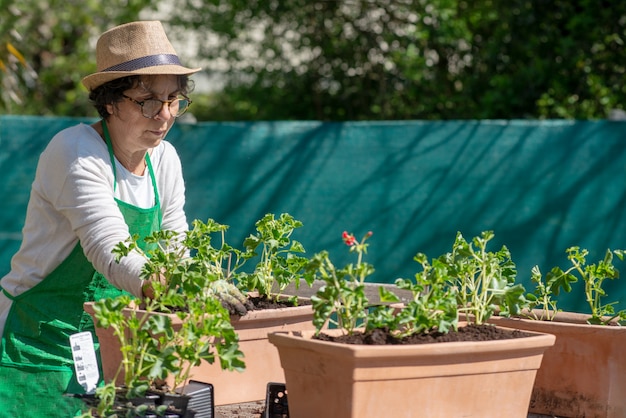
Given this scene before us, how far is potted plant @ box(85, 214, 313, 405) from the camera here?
2143 millimetres

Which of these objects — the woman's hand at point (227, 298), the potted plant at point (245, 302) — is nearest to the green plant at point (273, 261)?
the potted plant at point (245, 302)

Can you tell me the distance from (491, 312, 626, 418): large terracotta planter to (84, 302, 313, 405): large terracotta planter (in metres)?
0.53

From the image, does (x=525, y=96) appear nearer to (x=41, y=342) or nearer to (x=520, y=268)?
(x=520, y=268)

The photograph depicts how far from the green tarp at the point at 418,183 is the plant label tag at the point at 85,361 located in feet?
11.1

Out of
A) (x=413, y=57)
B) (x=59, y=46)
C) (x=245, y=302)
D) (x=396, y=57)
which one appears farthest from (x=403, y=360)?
(x=59, y=46)

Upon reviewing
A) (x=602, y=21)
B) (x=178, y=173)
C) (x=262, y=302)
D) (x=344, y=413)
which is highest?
(x=602, y=21)

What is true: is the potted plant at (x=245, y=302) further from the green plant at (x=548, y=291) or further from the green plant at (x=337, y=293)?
the green plant at (x=548, y=291)

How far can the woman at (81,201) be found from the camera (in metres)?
2.51

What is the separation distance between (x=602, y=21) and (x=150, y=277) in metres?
5.00

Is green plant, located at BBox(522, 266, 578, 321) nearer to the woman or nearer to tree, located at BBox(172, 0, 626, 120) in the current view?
the woman

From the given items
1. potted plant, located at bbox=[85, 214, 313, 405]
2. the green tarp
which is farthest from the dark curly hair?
the green tarp

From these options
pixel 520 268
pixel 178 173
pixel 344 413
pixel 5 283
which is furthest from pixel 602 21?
pixel 344 413

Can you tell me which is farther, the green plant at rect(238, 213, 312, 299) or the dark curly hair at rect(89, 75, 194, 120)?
the dark curly hair at rect(89, 75, 194, 120)

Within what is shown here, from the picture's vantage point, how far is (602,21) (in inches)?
253
